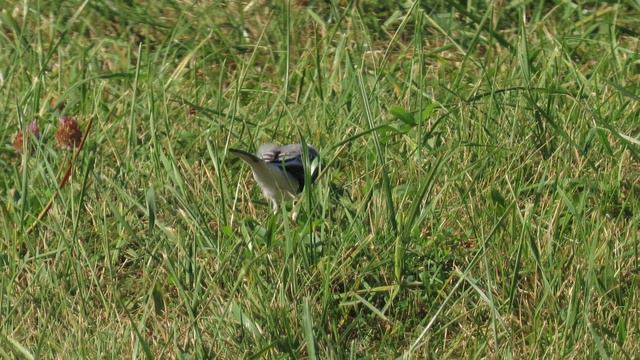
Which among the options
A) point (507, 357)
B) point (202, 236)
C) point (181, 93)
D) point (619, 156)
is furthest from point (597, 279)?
point (181, 93)

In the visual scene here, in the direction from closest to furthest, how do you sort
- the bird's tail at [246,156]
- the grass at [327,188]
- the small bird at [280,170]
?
1. the grass at [327,188]
2. the bird's tail at [246,156]
3. the small bird at [280,170]

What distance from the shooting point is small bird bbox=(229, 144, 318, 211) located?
3.68m

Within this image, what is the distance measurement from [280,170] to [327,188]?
0.68 ft

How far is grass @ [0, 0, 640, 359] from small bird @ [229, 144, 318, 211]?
7 cm

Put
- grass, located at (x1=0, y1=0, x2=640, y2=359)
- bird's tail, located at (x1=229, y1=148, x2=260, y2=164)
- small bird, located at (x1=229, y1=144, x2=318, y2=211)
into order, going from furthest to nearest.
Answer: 1. small bird, located at (x1=229, y1=144, x2=318, y2=211)
2. bird's tail, located at (x1=229, y1=148, x2=260, y2=164)
3. grass, located at (x1=0, y1=0, x2=640, y2=359)

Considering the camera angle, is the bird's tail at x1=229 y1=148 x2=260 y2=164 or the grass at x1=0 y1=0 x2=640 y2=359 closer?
the grass at x1=0 y1=0 x2=640 y2=359

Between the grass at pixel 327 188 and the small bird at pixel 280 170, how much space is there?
0.22ft

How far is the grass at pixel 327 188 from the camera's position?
317 cm

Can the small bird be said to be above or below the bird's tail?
below

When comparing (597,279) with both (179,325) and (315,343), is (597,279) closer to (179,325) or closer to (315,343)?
(315,343)

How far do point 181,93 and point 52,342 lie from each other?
1526 mm

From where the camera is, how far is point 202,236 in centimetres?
345

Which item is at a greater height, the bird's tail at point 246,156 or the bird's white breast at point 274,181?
the bird's tail at point 246,156

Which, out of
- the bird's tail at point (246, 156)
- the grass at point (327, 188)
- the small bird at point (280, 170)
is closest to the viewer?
the grass at point (327, 188)
